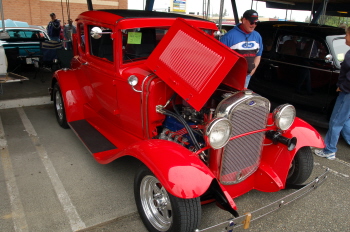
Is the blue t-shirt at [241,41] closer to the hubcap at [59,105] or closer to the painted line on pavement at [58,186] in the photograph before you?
the hubcap at [59,105]

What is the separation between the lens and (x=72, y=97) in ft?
13.7

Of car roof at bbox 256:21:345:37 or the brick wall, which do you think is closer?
car roof at bbox 256:21:345:37

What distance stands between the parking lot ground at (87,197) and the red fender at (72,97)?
0.42m

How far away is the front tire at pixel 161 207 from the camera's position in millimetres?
2041

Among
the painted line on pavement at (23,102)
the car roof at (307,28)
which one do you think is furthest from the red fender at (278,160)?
the painted line on pavement at (23,102)

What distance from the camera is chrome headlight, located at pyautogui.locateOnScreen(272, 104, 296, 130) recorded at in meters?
2.51

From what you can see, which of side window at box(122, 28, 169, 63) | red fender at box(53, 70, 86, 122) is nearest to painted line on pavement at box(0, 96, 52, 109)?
red fender at box(53, 70, 86, 122)

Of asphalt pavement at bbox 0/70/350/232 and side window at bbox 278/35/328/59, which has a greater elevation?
side window at bbox 278/35/328/59

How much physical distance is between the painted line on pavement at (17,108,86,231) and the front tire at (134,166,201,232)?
1.93ft

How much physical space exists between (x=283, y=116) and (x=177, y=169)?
1.16 metres

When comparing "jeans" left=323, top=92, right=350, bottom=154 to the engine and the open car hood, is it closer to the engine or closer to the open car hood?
the engine

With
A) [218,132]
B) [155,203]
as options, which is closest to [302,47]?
[218,132]

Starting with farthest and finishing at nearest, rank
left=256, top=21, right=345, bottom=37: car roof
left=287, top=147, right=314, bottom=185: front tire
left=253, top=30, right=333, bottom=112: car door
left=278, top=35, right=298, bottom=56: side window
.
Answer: left=278, top=35, right=298, bottom=56: side window
left=256, top=21, right=345, bottom=37: car roof
left=253, top=30, right=333, bottom=112: car door
left=287, top=147, right=314, bottom=185: front tire

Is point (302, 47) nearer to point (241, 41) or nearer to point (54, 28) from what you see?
point (241, 41)
